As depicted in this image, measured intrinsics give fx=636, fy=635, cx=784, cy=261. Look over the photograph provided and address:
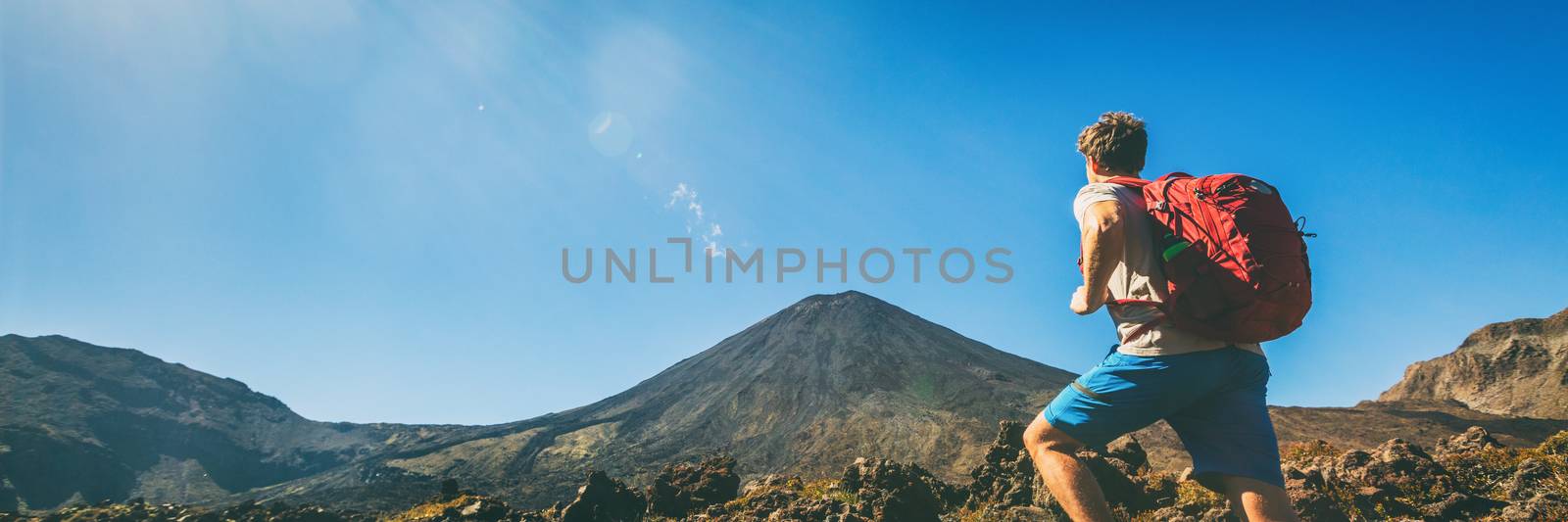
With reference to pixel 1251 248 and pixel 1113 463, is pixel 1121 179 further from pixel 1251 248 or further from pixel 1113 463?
pixel 1113 463

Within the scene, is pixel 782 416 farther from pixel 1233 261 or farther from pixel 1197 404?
pixel 1233 261

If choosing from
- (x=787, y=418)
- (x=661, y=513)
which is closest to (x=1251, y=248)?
(x=661, y=513)

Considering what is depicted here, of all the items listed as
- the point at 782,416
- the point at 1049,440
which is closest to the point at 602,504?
the point at 1049,440

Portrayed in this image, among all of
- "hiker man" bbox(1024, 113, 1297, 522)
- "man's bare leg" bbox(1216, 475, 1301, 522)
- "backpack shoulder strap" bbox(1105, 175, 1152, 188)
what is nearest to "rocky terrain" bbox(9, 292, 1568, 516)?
"hiker man" bbox(1024, 113, 1297, 522)

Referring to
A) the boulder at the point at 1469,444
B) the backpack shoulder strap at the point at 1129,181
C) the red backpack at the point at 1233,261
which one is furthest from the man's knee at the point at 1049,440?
the boulder at the point at 1469,444

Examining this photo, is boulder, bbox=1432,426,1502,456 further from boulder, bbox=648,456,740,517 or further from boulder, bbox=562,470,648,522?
boulder, bbox=562,470,648,522

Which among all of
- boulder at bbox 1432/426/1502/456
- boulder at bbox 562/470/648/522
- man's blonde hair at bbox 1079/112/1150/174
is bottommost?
boulder at bbox 562/470/648/522

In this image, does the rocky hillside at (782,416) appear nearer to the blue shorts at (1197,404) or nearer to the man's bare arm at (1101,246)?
the blue shorts at (1197,404)
